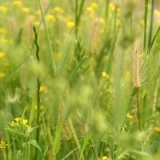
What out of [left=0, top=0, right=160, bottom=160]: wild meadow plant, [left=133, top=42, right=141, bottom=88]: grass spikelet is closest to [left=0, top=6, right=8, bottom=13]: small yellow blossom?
[left=0, top=0, right=160, bottom=160]: wild meadow plant

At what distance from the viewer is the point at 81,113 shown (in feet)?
4.08

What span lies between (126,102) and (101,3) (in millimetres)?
1995

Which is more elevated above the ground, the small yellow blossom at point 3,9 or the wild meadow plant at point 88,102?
the small yellow blossom at point 3,9

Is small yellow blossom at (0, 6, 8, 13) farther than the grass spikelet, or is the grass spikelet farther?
small yellow blossom at (0, 6, 8, 13)

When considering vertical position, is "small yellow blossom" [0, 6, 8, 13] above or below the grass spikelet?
above

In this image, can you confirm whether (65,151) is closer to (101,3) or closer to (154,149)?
(154,149)

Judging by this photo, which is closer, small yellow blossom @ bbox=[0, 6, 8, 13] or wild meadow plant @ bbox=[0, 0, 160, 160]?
wild meadow plant @ bbox=[0, 0, 160, 160]

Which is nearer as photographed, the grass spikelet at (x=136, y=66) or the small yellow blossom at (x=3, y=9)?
the grass spikelet at (x=136, y=66)

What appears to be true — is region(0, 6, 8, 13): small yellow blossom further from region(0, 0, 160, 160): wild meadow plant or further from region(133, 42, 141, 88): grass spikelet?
region(133, 42, 141, 88): grass spikelet

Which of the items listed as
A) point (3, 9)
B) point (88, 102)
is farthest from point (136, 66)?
point (3, 9)

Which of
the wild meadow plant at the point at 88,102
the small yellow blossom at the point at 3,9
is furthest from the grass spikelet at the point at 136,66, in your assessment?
the small yellow blossom at the point at 3,9

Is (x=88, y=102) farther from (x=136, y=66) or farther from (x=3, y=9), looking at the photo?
(x=3, y=9)

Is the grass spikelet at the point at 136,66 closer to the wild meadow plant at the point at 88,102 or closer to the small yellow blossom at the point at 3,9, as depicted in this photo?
the wild meadow plant at the point at 88,102

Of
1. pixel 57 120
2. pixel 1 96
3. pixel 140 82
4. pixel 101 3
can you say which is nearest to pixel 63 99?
pixel 57 120
